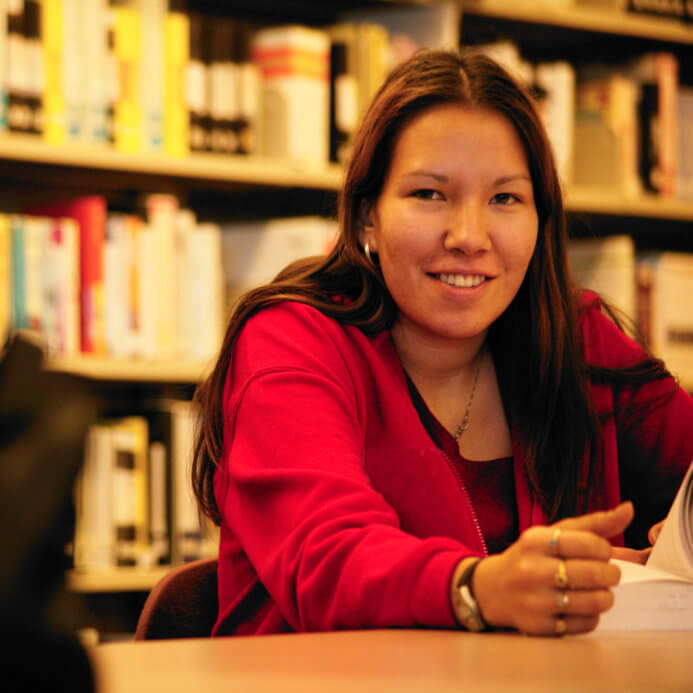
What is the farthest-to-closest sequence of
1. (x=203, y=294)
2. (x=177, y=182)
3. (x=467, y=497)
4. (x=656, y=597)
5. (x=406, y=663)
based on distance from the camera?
(x=177, y=182)
(x=203, y=294)
(x=467, y=497)
(x=656, y=597)
(x=406, y=663)

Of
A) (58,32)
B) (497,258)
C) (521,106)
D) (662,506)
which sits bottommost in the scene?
(662,506)

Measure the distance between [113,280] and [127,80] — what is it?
0.40m

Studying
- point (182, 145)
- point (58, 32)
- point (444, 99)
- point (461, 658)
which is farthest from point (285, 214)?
point (461, 658)

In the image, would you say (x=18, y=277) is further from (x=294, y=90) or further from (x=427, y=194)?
(x=427, y=194)

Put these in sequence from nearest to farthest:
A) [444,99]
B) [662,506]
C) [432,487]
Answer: [432,487], [444,99], [662,506]

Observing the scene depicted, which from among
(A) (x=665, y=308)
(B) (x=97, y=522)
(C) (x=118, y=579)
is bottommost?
(C) (x=118, y=579)

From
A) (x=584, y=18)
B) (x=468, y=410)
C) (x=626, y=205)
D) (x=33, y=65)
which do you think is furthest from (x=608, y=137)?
(x=468, y=410)

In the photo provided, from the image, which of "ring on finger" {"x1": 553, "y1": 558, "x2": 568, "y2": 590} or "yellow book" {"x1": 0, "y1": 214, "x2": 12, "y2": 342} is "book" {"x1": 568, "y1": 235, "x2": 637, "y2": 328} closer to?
"yellow book" {"x1": 0, "y1": 214, "x2": 12, "y2": 342}

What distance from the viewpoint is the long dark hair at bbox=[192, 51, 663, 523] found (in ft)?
4.66

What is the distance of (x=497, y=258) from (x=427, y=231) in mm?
99

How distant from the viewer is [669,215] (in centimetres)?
299

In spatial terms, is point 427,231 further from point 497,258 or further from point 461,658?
point 461,658

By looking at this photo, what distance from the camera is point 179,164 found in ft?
7.85

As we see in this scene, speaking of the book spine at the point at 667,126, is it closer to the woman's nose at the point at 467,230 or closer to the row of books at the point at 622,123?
the row of books at the point at 622,123
